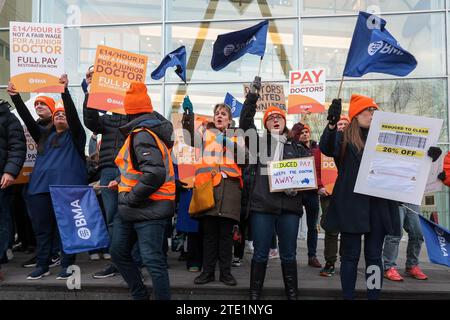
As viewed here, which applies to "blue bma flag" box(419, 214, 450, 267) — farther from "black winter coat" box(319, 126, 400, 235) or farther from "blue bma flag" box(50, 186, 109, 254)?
"blue bma flag" box(50, 186, 109, 254)

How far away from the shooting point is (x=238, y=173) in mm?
4637

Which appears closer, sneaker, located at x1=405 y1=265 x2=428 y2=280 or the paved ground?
the paved ground

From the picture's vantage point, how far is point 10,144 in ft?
15.4

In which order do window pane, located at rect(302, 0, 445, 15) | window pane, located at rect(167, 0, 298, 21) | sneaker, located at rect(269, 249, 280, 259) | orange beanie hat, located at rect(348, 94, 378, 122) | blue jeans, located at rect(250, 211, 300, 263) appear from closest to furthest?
orange beanie hat, located at rect(348, 94, 378, 122), blue jeans, located at rect(250, 211, 300, 263), sneaker, located at rect(269, 249, 280, 259), window pane, located at rect(302, 0, 445, 15), window pane, located at rect(167, 0, 298, 21)

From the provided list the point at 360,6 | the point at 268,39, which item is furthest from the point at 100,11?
the point at 360,6

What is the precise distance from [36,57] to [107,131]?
1.23 m

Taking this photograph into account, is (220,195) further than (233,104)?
Answer: No

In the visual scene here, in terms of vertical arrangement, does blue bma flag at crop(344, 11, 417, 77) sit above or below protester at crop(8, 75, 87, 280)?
above

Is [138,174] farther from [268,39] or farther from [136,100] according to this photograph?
[268,39]

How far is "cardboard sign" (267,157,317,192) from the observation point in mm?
4129

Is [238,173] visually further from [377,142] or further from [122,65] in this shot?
[122,65]

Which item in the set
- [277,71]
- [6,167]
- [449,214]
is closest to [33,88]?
[6,167]

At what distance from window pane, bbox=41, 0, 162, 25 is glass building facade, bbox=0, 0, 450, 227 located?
1.0 inches

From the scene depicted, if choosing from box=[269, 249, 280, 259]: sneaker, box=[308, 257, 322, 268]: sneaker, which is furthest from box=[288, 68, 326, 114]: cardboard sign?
box=[308, 257, 322, 268]: sneaker
